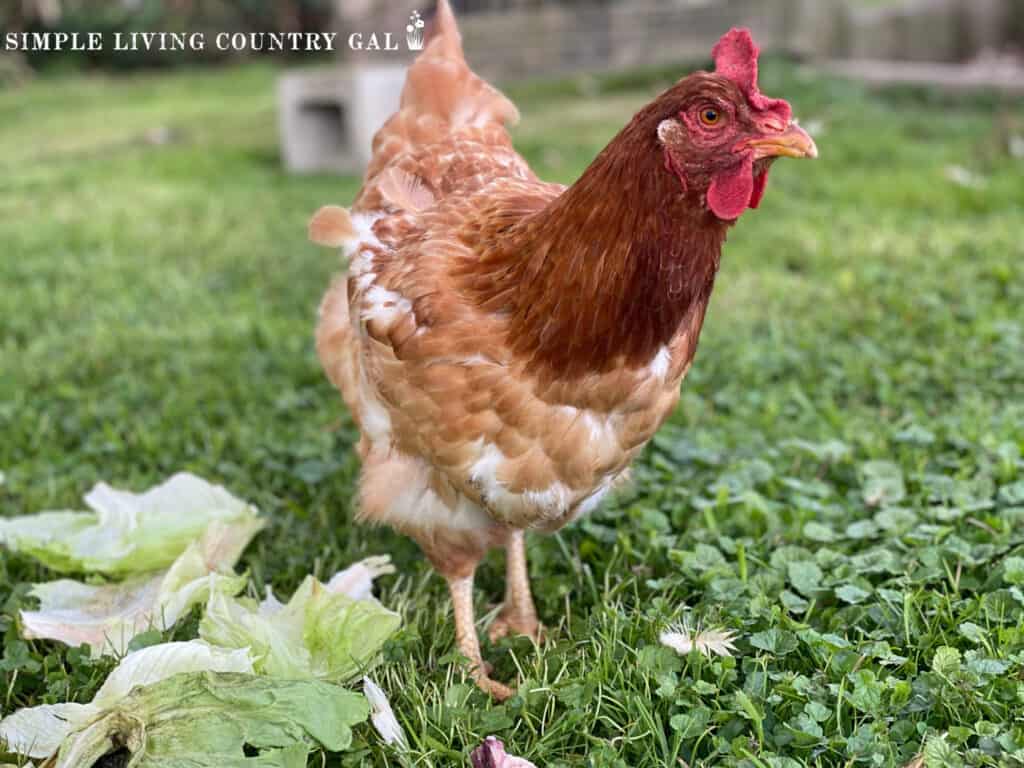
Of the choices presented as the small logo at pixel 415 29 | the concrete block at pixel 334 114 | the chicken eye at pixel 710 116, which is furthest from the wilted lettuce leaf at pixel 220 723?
the concrete block at pixel 334 114

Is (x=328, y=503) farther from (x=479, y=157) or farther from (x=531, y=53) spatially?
(x=531, y=53)

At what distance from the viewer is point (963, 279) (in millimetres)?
4684

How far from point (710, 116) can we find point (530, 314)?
0.56 meters

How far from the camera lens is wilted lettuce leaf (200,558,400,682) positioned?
235 cm

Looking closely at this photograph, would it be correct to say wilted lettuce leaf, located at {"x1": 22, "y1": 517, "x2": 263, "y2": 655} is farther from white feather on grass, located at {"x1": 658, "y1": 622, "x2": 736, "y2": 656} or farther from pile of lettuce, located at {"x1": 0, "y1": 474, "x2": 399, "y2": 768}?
white feather on grass, located at {"x1": 658, "y1": 622, "x2": 736, "y2": 656}

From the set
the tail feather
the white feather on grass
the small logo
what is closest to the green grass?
the white feather on grass

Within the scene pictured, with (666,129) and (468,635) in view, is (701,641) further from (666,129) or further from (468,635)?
(666,129)

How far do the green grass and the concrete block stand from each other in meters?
0.54

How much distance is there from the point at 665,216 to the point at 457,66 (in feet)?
4.05

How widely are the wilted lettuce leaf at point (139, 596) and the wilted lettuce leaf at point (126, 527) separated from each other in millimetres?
63

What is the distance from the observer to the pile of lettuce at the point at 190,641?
2035mm

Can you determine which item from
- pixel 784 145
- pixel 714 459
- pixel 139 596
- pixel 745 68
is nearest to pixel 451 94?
pixel 745 68

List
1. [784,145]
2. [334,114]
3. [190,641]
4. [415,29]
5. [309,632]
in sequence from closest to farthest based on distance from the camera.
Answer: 1. [784,145]
2. [190,641]
3. [309,632]
4. [415,29]
5. [334,114]

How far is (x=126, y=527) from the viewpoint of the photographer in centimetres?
299
